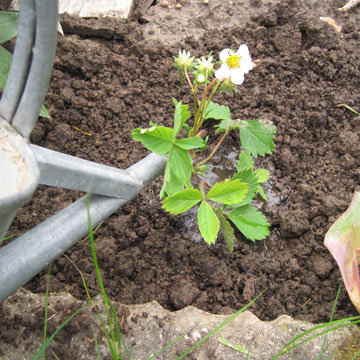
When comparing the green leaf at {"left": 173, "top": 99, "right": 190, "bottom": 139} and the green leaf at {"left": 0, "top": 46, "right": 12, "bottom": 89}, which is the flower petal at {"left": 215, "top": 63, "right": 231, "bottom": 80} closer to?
the green leaf at {"left": 173, "top": 99, "right": 190, "bottom": 139}

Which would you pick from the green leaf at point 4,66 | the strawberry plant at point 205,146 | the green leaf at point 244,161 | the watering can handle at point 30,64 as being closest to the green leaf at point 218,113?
the strawberry plant at point 205,146

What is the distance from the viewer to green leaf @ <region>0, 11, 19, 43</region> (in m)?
1.21

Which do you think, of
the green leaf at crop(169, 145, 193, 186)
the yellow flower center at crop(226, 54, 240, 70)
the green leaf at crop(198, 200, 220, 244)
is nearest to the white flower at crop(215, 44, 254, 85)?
the yellow flower center at crop(226, 54, 240, 70)

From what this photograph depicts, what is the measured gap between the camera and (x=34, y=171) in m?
0.62

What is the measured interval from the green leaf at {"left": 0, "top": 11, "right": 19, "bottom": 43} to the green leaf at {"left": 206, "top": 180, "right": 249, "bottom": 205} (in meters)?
0.81

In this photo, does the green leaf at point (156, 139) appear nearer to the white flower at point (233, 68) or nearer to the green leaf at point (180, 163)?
the green leaf at point (180, 163)

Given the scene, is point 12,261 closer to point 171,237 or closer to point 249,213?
point 171,237

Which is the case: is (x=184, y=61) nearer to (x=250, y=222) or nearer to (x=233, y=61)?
(x=233, y=61)

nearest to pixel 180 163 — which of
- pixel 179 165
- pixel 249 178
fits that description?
pixel 179 165

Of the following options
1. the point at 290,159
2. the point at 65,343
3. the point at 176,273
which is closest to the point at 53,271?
the point at 65,343

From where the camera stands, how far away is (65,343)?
101 centimetres

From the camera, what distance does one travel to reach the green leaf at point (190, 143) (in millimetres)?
1030

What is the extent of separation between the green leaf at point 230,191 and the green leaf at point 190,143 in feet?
0.45

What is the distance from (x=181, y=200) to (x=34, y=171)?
1.85 feet
